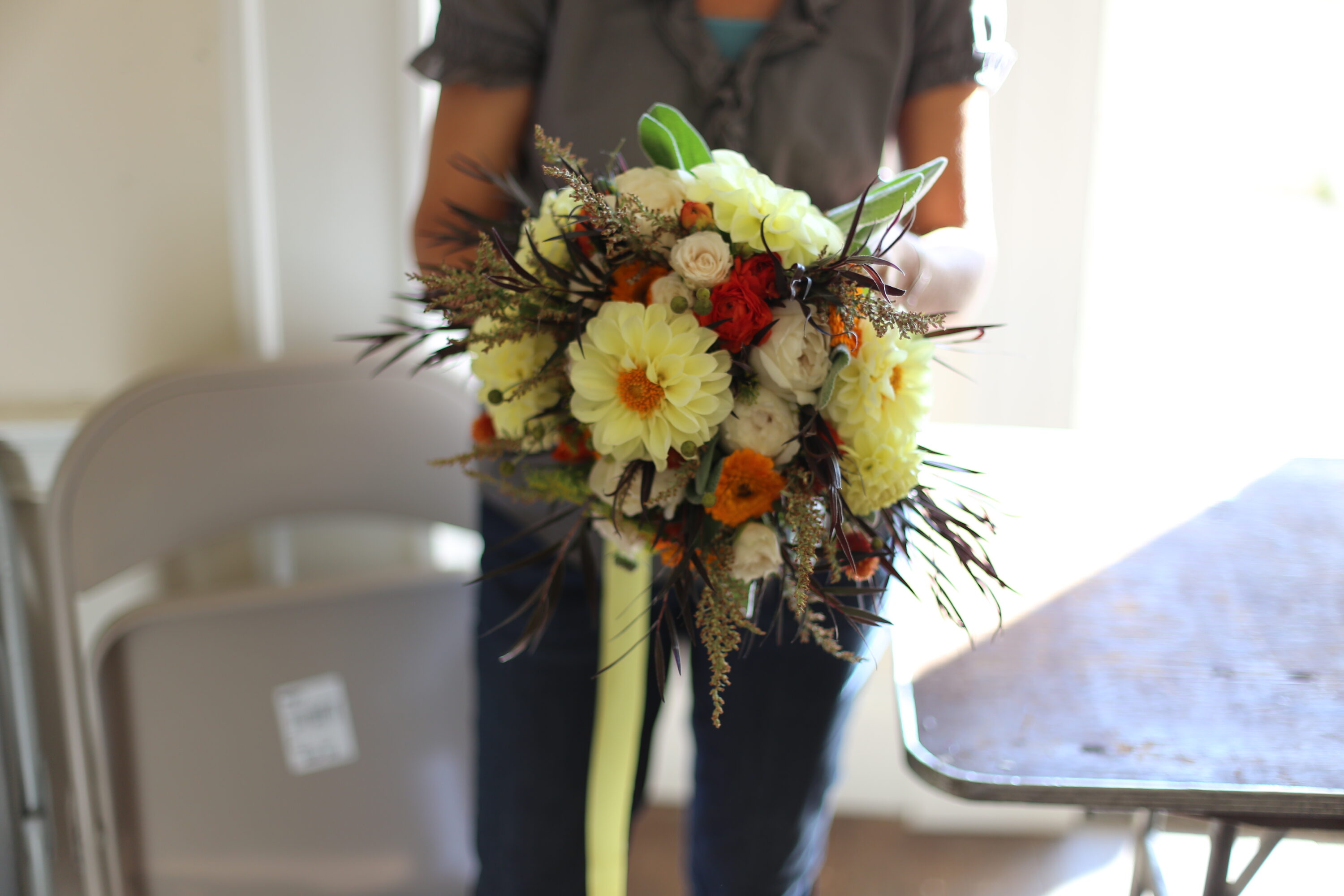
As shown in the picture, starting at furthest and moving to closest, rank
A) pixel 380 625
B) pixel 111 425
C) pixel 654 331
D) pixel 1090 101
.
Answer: pixel 1090 101
pixel 380 625
pixel 111 425
pixel 654 331

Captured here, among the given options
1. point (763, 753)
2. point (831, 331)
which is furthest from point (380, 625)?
point (831, 331)

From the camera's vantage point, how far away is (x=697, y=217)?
0.66 m

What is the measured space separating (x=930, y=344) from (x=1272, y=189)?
1.38 m

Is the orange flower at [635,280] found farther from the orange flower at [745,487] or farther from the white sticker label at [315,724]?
the white sticker label at [315,724]

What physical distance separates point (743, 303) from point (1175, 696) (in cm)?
54

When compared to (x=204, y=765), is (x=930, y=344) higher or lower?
higher

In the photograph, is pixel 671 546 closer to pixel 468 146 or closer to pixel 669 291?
pixel 669 291

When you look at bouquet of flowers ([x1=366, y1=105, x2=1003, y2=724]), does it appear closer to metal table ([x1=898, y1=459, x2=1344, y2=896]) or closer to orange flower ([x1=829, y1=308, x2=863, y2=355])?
orange flower ([x1=829, y1=308, x2=863, y2=355])


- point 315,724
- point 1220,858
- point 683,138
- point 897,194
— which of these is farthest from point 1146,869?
point 315,724

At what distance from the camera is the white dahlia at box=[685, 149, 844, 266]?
649mm

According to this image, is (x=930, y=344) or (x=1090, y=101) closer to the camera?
(x=930, y=344)

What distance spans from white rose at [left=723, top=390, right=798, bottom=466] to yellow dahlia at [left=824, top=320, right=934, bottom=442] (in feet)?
0.12

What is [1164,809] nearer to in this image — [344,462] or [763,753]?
[763,753]

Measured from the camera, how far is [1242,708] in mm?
811
